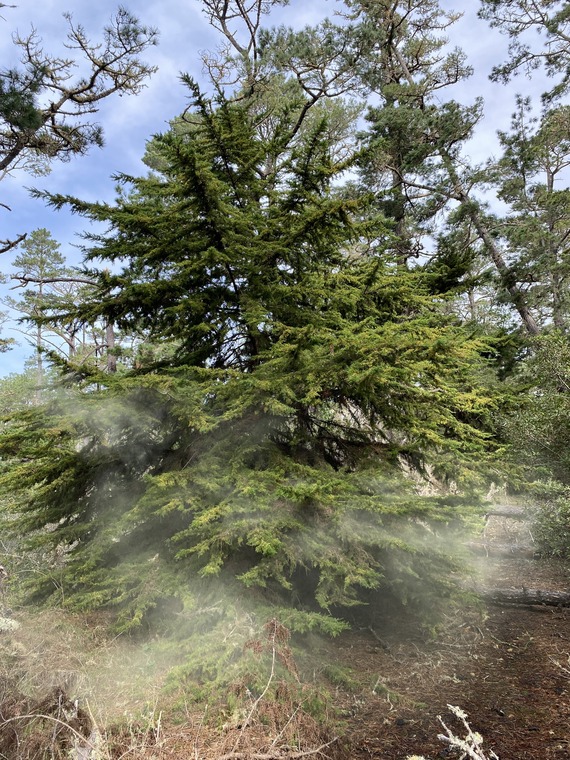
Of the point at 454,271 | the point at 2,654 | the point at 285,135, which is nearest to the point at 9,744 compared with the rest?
the point at 2,654

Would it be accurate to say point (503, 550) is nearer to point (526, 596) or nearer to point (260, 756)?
point (526, 596)

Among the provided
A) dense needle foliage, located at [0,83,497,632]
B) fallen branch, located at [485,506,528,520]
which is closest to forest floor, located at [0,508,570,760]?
dense needle foliage, located at [0,83,497,632]

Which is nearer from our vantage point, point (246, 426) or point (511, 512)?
point (246, 426)

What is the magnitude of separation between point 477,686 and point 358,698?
1.36 m

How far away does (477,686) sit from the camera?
4320 mm

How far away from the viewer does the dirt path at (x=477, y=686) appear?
3406mm

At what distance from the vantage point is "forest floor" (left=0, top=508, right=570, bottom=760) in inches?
119

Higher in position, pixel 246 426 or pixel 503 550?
pixel 246 426

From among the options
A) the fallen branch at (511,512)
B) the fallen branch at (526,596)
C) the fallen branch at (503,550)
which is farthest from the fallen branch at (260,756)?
the fallen branch at (503,550)

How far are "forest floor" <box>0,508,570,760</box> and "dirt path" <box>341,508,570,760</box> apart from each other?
12mm

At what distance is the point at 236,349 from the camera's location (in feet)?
23.3

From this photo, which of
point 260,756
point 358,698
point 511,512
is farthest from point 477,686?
point 511,512

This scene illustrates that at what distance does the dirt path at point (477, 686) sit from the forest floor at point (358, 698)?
12 mm

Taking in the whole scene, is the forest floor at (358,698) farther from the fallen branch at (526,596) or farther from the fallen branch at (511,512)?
the fallen branch at (511,512)
